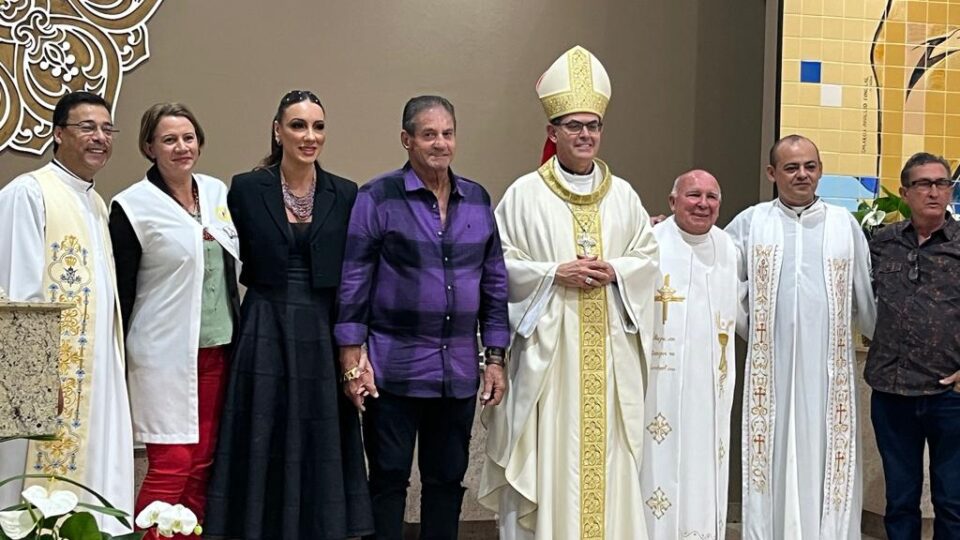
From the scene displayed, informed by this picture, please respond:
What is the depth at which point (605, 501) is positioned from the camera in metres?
4.03

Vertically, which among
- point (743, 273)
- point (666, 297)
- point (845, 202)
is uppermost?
point (845, 202)

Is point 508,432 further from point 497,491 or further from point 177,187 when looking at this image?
point 177,187

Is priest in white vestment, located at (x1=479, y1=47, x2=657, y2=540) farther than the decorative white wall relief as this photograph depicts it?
No

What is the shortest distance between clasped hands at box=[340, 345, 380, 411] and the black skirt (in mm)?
61

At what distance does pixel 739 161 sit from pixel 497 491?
2.77m

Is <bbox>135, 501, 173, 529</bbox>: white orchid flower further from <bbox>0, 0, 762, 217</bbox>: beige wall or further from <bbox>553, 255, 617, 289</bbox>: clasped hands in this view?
<bbox>0, 0, 762, 217</bbox>: beige wall

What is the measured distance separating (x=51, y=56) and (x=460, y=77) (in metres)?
1.90

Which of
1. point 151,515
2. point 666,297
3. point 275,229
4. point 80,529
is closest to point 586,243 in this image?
point 666,297

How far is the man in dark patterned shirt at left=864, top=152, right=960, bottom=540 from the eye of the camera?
421 centimetres

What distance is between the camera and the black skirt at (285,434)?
3691 millimetres

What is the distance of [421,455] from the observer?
3852 millimetres

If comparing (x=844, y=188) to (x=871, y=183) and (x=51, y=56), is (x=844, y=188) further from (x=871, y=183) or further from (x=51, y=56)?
(x=51, y=56)

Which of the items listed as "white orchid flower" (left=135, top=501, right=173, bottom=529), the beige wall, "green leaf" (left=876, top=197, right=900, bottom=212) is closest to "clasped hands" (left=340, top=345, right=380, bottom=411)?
"white orchid flower" (left=135, top=501, right=173, bottom=529)

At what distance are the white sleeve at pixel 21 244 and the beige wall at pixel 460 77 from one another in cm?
183
